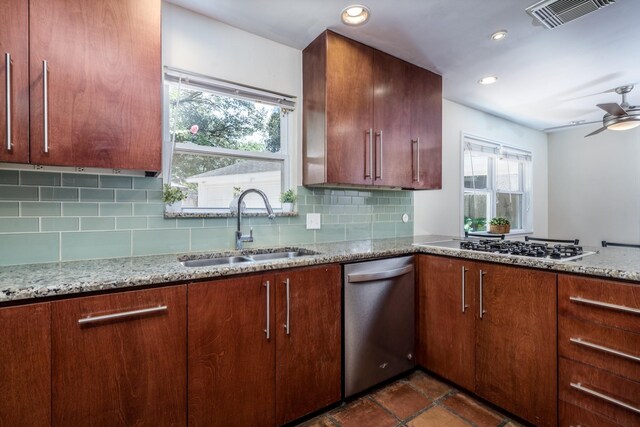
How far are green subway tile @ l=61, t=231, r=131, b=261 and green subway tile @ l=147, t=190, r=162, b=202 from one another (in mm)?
218

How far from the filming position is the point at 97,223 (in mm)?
1595

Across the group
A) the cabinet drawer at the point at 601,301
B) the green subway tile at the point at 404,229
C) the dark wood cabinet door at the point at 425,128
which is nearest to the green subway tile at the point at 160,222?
the dark wood cabinet door at the point at 425,128

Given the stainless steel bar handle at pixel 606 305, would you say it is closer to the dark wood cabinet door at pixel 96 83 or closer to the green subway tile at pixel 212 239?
the green subway tile at pixel 212 239

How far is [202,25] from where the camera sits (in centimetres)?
191

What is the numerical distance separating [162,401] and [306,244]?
4.27ft

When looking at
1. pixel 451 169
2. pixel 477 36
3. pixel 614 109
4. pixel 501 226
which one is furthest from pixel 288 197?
pixel 614 109

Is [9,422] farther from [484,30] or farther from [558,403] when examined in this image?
[484,30]

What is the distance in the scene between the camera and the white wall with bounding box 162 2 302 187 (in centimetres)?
183

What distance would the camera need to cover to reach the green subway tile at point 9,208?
140 centimetres

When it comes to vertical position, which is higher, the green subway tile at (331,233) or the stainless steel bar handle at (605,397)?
the green subway tile at (331,233)

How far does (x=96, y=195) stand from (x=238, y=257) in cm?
81

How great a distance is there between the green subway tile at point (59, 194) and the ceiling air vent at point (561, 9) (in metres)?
2.70

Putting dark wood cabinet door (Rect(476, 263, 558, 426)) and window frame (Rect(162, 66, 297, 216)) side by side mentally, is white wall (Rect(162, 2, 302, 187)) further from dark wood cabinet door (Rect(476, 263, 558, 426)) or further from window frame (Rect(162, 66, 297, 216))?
dark wood cabinet door (Rect(476, 263, 558, 426))

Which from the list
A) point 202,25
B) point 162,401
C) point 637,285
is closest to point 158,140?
point 202,25
